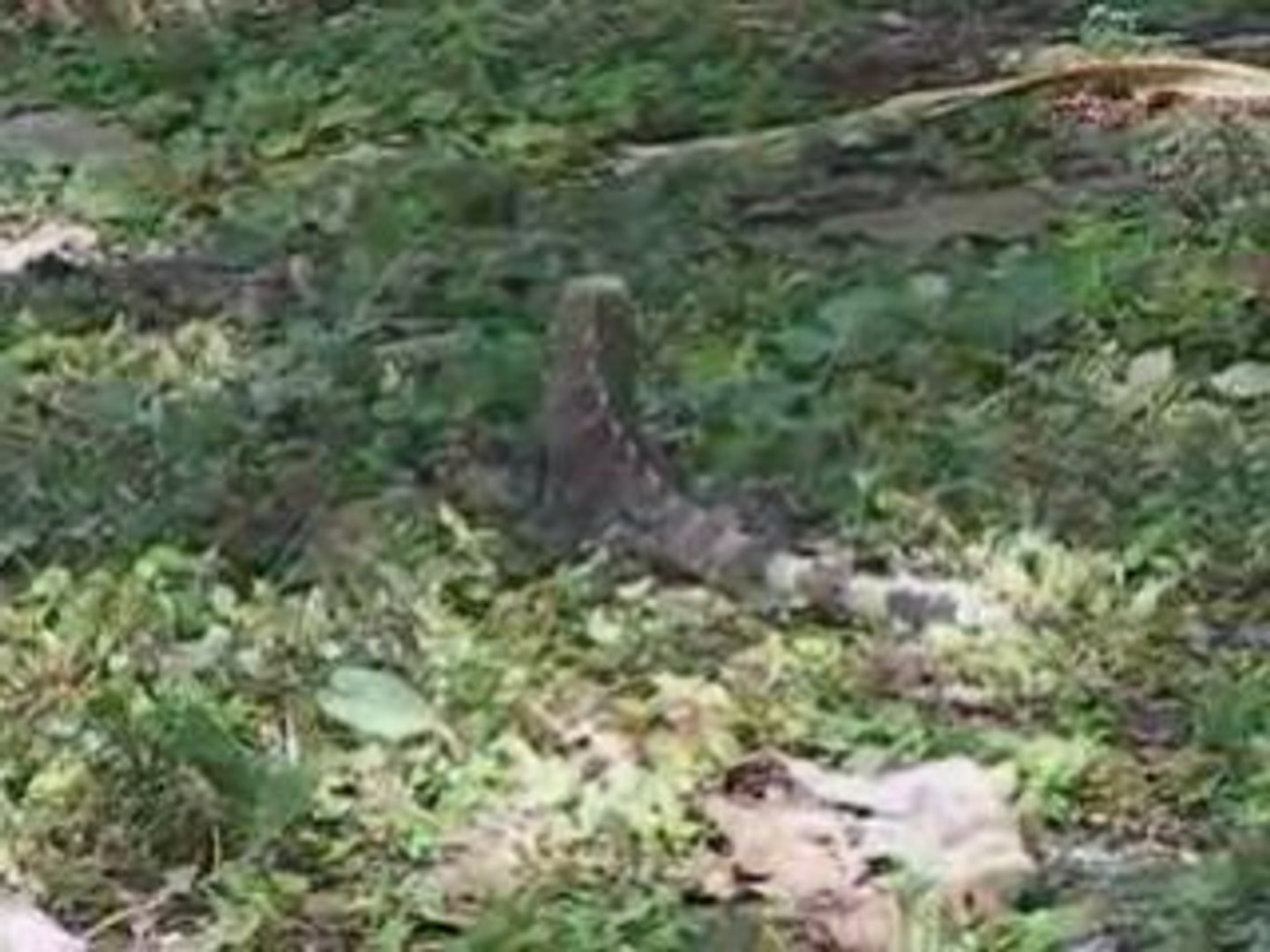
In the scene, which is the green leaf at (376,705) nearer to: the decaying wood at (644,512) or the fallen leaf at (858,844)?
the fallen leaf at (858,844)

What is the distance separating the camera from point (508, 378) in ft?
16.2

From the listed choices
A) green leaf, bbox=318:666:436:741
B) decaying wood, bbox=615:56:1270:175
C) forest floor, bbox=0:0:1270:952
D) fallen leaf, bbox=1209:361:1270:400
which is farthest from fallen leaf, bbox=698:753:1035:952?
decaying wood, bbox=615:56:1270:175

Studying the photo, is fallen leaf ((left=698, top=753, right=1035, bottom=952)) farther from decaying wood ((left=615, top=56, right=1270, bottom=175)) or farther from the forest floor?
decaying wood ((left=615, top=56, right=1270, bottom=175))

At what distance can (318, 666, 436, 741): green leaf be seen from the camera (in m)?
3.92

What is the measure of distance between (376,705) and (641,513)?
22.4 inches

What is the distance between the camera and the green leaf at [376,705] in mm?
3916

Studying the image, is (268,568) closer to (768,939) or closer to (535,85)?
(768,939)

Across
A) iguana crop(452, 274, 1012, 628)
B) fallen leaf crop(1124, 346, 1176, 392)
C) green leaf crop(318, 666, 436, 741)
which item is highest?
green leaf crop(318, 666, 436, 741)

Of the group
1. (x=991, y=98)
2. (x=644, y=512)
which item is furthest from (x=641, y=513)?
(x=991, y=98)

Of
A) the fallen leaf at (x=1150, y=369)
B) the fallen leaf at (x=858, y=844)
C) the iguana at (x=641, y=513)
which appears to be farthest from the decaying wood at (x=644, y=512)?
the fallen leaf at (x=1150, y=369)

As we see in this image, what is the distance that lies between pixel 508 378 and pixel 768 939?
156cm

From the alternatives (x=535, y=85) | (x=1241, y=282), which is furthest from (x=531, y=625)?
(x=535, y=85)

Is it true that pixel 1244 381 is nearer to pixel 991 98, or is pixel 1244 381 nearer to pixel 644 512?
pixel 644 512

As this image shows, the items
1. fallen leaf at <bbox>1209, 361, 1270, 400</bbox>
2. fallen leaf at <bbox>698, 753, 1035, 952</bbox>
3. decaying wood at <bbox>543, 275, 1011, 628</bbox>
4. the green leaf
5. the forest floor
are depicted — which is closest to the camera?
fallen leaf at <bbox>698, 753, 1035, 952</bbox>
